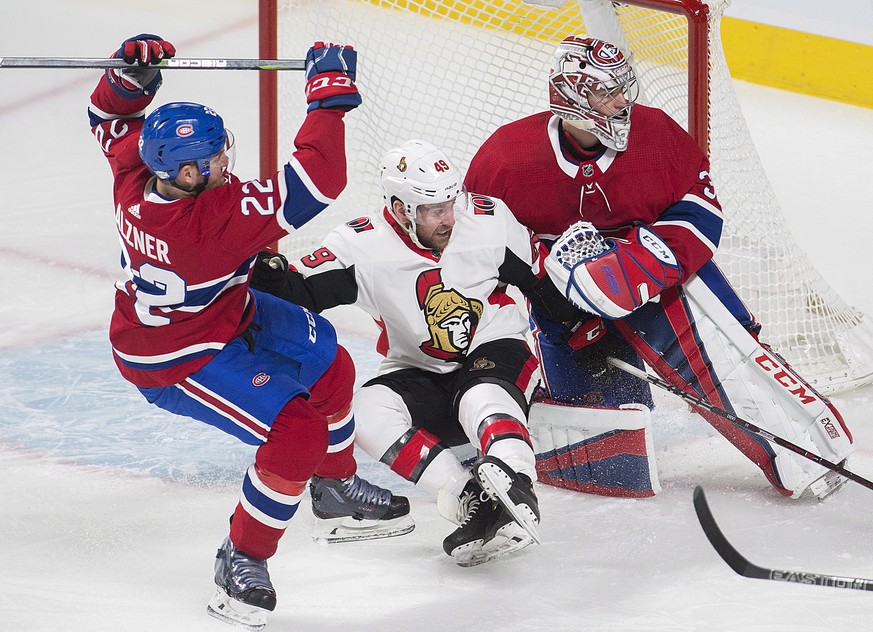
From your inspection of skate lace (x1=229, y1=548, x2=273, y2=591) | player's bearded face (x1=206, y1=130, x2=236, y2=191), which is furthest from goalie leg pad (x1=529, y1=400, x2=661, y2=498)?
player's bearded face (x1=206, y1=130, x2=236, y2=191)

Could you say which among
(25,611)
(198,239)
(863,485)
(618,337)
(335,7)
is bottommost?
(25,611)

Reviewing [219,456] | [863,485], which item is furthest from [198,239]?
[863,485]

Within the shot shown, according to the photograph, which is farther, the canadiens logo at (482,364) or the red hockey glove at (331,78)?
the canadiens logo at (482,364)

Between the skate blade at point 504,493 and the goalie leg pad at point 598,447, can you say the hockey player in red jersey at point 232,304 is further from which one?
the goalie leg pad at point 598,447

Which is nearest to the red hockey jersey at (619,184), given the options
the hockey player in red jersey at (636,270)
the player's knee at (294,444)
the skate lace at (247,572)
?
the hockey player in red jersey at (636,270)

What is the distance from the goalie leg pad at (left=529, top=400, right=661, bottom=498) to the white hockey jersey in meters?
0.25

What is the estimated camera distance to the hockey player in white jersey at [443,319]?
263 centimetres

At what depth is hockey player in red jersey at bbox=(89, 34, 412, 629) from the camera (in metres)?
2.31

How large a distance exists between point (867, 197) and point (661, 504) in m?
2.37

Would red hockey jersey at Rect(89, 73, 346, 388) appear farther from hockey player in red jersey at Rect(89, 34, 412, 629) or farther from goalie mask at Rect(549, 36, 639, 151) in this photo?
goalie mask at Rect(549, 36, 639, 151)

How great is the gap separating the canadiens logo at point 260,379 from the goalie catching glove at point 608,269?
722mm

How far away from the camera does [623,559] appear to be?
8.78ft

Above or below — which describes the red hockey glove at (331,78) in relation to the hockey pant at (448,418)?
above

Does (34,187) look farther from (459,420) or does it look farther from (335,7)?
(459,420)
